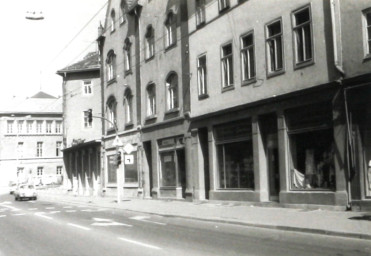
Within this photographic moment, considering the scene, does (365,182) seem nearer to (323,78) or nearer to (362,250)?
(323,78)

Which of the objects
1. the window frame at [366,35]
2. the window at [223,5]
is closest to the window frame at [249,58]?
the window at [223,5]

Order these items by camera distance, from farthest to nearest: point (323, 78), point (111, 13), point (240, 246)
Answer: point (111, 13) → point (323, 78) → point (240, 246)

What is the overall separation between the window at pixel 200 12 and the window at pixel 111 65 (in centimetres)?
1305

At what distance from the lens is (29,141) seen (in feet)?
262

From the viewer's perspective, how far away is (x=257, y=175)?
20688mm

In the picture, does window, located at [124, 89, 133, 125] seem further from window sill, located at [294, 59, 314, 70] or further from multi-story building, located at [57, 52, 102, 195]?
window sill, located at [294, 59, 314, 70]

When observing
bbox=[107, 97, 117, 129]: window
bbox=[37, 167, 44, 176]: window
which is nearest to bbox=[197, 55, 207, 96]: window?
bbox=[107, 97, 117, 129]: window

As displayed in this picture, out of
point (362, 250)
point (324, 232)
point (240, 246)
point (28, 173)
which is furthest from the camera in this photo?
point (28, 173)

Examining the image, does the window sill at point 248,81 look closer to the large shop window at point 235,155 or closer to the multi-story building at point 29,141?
the large shop window at point 235,155

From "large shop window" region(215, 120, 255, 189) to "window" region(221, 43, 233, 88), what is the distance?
75.3 inches

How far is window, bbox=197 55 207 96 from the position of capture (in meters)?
24.8

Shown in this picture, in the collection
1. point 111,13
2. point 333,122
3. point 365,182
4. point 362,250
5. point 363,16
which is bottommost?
→ point 362,250

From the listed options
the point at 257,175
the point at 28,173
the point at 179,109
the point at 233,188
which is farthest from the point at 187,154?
the point at 28,173

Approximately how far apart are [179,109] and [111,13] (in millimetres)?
13595
